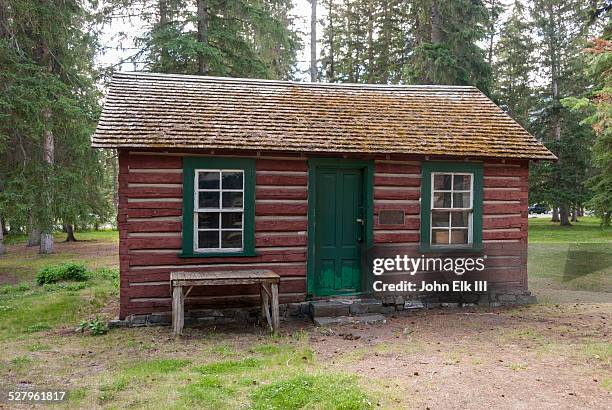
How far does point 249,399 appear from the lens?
16.1 feet

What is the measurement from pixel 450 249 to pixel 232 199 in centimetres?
432

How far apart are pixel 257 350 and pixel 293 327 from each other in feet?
4.75

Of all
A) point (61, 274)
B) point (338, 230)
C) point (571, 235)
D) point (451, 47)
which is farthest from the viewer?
point (571, 235)

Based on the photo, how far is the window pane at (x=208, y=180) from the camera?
848 cm

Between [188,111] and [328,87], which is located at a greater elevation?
[328,87]

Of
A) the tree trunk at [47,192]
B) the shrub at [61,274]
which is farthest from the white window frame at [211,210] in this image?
the tree trunk at [47,192]

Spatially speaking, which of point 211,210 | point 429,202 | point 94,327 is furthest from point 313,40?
point 94,327

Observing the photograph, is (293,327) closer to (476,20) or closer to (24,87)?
(24,87)

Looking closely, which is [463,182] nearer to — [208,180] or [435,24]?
[208,180]

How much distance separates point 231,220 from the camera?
28.3ft

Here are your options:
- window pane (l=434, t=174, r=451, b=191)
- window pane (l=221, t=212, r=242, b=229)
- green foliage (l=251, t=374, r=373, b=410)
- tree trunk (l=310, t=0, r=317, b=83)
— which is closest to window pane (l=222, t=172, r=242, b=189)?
window pane (l=221, t=212, r=242, b=229)

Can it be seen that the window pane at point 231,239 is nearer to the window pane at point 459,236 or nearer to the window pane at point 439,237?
the window pane at point 439,237

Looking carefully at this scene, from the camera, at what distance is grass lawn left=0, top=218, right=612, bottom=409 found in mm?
4988

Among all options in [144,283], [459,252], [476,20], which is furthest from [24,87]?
[476,20]
